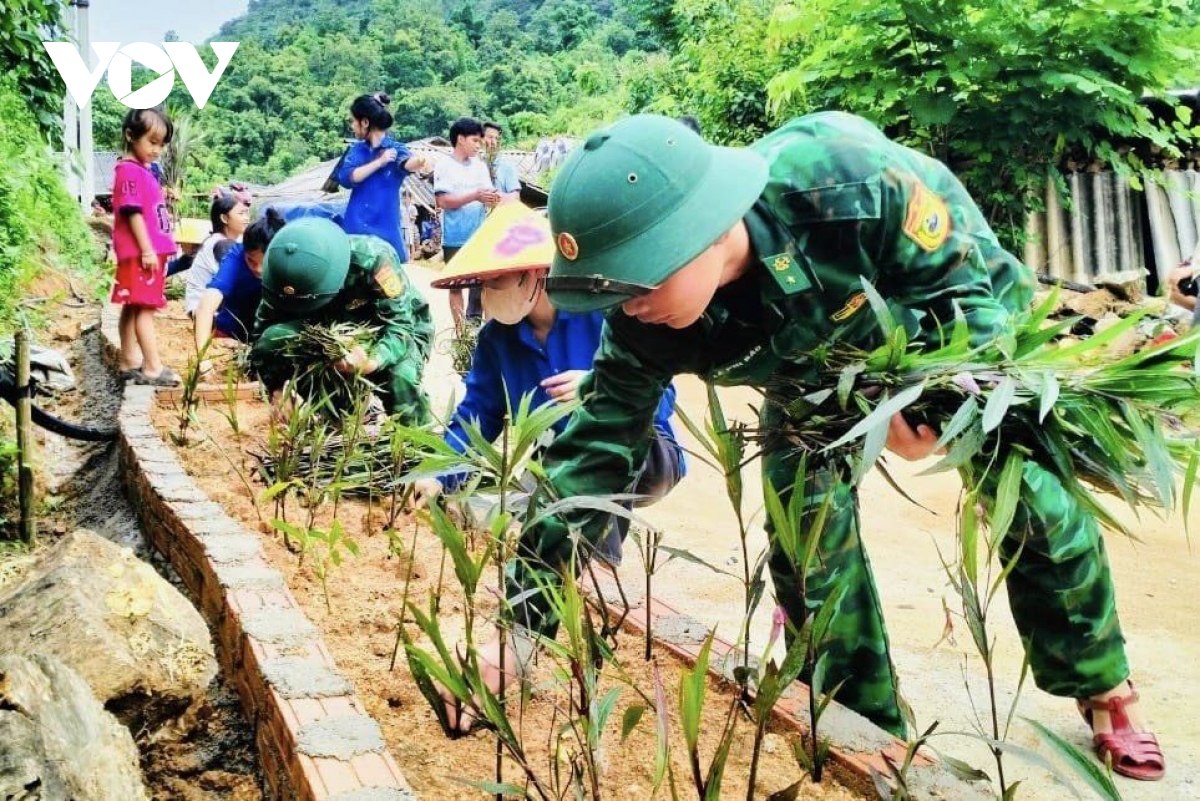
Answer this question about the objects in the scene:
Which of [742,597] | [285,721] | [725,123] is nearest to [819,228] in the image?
[285,721]

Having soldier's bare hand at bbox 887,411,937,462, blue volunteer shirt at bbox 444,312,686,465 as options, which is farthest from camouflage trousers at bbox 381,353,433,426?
soldier's bare hand at bbox 887,411,937,462

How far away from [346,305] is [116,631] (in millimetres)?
2177

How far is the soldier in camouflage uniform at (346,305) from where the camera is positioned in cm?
400

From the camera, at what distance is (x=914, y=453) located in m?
1.79

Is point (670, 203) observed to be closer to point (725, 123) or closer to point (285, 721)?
point (285, 721)

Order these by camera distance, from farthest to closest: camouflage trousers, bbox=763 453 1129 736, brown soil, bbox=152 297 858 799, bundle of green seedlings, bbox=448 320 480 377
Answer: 1. bundle of green seedlings, bbox=448 320 480 377
2. camouflage trousers, bbox=763 453 1129 736
3. brown soil, bbox=152 297 858 799

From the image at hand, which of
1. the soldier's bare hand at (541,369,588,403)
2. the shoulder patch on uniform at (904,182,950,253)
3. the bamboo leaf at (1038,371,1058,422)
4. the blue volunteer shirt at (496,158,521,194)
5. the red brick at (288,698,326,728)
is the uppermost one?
the shoulder patch on uniform at (904,182,950,253)

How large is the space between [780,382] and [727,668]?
2.16 ft

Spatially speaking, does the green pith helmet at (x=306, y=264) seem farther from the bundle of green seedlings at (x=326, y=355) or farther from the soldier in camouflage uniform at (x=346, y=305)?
the bundle of green seedlings at (x=326, y=355)

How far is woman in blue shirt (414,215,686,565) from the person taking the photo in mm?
2996

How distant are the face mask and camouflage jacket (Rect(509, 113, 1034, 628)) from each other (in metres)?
0.86

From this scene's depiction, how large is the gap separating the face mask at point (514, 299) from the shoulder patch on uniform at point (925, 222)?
4.42 feet

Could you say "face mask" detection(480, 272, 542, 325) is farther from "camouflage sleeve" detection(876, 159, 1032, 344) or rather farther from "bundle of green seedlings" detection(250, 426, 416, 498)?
"camouflage sleeve" detection(876, 159, 1032, 344)

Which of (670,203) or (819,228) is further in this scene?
(819,228)
